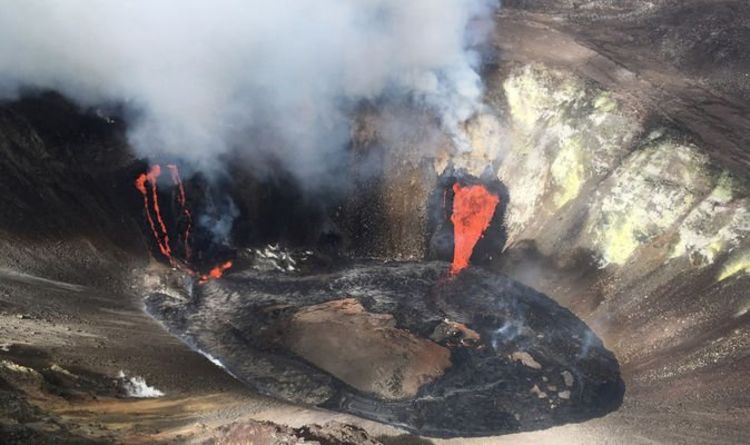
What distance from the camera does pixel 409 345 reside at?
21828 mm

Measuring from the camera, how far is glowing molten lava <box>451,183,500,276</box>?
27906 mm

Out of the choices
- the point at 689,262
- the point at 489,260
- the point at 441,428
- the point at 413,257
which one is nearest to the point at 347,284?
the point at 413,257

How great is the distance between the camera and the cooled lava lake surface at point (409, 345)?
1930 centimetres

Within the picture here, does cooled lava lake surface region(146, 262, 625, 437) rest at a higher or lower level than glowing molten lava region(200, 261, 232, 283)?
lower

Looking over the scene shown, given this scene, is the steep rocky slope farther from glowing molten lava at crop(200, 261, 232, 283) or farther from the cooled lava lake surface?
glowing molten lava at crop(200, 261, 232, 283)

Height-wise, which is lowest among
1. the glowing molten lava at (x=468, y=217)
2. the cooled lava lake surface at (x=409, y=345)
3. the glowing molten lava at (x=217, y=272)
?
the cooled lava lake surface at (x=409, y=345)

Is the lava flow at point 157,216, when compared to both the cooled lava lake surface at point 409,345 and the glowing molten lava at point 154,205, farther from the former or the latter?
the cooled lava lake surface at point 409,345

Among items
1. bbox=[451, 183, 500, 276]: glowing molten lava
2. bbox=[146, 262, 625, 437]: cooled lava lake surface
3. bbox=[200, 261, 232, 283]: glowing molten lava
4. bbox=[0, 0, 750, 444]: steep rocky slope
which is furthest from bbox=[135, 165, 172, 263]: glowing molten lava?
bbox=[451, 183, 500, 276]: glowing molten lava

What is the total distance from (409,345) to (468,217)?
28.5 feet

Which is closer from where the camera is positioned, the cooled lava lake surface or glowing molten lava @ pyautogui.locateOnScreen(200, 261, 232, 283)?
the cooled lava lake surface

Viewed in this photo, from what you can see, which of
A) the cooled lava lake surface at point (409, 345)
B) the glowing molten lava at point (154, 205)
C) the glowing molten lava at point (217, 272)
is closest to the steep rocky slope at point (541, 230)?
the glowing molten lava at point (154, 205)

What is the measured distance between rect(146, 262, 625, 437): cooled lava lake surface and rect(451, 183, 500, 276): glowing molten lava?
1.09 meters

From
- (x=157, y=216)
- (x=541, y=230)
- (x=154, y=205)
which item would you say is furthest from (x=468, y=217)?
(x=154, y=205)

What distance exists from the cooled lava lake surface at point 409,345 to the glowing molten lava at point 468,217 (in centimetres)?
109
